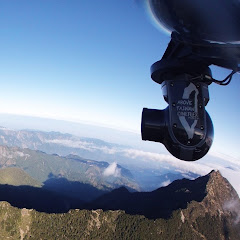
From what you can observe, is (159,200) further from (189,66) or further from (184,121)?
(189,66)

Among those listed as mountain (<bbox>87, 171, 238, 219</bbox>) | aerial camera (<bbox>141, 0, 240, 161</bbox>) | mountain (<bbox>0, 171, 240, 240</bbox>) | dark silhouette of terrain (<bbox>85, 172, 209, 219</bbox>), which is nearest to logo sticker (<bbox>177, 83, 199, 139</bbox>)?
aerial camera (<bbox>141, 0, 240, 161</bbox>)

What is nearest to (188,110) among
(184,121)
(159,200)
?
(184,121)

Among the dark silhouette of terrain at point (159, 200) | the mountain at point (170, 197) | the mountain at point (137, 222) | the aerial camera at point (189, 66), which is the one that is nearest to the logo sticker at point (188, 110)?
the aerial camera at point (189, 66)

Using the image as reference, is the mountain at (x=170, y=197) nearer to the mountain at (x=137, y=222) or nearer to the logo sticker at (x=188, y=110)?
the mountain at (x=137, y=222)

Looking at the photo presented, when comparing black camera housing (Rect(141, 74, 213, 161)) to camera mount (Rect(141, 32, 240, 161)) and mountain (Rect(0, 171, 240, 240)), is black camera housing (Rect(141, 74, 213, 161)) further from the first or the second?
mountain (Rect(0, 171, 240, 240))

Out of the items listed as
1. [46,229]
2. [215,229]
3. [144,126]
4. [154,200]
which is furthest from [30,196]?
[144,126]

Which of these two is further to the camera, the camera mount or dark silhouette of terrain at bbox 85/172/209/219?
dark silhouette of terrain at bbox 85/172/209/219
